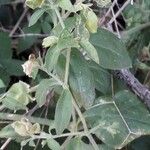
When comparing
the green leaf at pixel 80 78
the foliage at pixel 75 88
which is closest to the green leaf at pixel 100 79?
the foliage at pixel 75 88

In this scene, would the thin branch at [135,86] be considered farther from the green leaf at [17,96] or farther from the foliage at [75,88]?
the green leaf at [17,96]

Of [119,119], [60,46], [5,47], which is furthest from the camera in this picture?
[5,47]

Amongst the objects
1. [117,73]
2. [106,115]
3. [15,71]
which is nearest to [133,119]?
[106,115]

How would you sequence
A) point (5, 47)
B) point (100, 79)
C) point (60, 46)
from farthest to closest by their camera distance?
point (5, 47), point (100, 79), point (60, 46)

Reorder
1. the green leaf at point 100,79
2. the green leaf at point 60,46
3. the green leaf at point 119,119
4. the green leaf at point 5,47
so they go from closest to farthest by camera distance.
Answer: the green leaf at point 60,46
the green leaf at point 119,119
the green leaf at point 100,79
the green leaf at point 5,47

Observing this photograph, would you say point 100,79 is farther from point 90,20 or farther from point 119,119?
point 90,20

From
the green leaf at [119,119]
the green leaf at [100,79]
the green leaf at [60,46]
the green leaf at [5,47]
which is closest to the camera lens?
the green leaf at [60,46]

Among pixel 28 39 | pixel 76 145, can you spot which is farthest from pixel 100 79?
pixel 28 39

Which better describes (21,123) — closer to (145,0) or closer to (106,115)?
(106,115)
